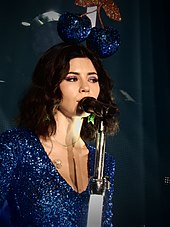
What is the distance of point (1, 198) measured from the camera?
123cm

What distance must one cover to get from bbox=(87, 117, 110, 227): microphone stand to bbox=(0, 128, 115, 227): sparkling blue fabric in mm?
313

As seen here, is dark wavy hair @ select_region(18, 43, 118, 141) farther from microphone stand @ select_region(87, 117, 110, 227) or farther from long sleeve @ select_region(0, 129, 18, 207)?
microphone stand @ select_region(87, 117, 110, 227)

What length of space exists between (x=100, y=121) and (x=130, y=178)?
83 cm

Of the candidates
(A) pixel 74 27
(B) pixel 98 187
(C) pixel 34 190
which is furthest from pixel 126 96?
(B) pixel 98 187

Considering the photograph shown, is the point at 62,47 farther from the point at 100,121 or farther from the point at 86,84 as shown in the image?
the point at 100,121

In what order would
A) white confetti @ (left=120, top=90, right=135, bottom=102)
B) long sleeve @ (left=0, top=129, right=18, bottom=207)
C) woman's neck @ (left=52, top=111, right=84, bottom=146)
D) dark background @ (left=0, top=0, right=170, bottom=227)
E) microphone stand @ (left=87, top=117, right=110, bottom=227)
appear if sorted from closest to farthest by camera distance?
microphone stand @ (left=87, top=117, right=110, bottom=227) < long sleeve @ (left=0, top=129, right=18, bottom=207) < woman's neck @ (left=52, top=111, right=84, bottom=146) < dark background @ (left=0, top=0, right=170, bottom=227) < white confetti @ (left=120, top=90, right=135, bottom=102)


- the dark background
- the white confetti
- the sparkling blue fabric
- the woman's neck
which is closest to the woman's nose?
the woman's neck

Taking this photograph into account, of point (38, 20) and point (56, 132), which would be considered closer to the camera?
point (56, 132)

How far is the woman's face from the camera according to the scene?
49.8 inches

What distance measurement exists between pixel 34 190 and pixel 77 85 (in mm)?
383

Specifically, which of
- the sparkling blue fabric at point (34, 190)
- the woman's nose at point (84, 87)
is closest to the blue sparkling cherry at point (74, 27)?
the woman's nose at point (84, 87)

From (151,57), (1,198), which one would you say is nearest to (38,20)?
(151,57)

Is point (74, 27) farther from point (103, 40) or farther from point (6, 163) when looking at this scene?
point (6, 163)

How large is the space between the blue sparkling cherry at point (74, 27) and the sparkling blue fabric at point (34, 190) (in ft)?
1.35
